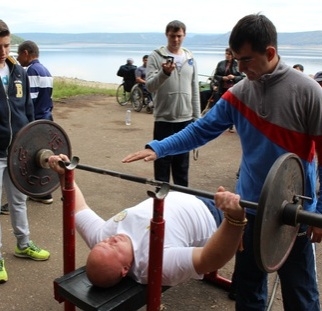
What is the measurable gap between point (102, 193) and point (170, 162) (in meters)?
1.23

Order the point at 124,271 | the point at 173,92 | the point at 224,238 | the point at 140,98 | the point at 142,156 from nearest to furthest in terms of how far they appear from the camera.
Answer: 1. the point at 224,238
2. the point at 124,271
3. the point at 142,156
4. the point at 173,92
5. the point at 140,98

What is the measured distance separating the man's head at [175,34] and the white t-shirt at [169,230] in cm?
193

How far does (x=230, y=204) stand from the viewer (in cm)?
170

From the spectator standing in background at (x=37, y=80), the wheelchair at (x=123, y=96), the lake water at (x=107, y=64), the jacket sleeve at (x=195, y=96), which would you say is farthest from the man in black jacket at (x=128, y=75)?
the jacket sleeve at (x=195, y=96)

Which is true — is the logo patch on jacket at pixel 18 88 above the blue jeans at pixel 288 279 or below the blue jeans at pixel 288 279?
above

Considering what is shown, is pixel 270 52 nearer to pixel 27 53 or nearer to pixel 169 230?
pixel 169 230

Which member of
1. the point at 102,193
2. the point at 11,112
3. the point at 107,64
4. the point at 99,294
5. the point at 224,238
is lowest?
the point at 107,64

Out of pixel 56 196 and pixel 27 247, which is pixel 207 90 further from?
pixel 27 247

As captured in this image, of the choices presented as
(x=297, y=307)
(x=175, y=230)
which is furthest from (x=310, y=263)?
(x=175, y=230)

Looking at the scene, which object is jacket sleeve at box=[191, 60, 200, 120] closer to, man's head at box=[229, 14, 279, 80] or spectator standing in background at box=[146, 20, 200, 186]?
spectator standing in background at box=[146, 20, 200, 186]

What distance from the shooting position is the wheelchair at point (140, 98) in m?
11.1

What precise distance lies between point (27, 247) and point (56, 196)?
1507 millimetres

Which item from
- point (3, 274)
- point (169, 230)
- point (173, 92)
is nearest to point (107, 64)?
point (173, 92)

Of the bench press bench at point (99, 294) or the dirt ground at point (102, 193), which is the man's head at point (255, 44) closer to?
the bench press bench at point (99, 294)
